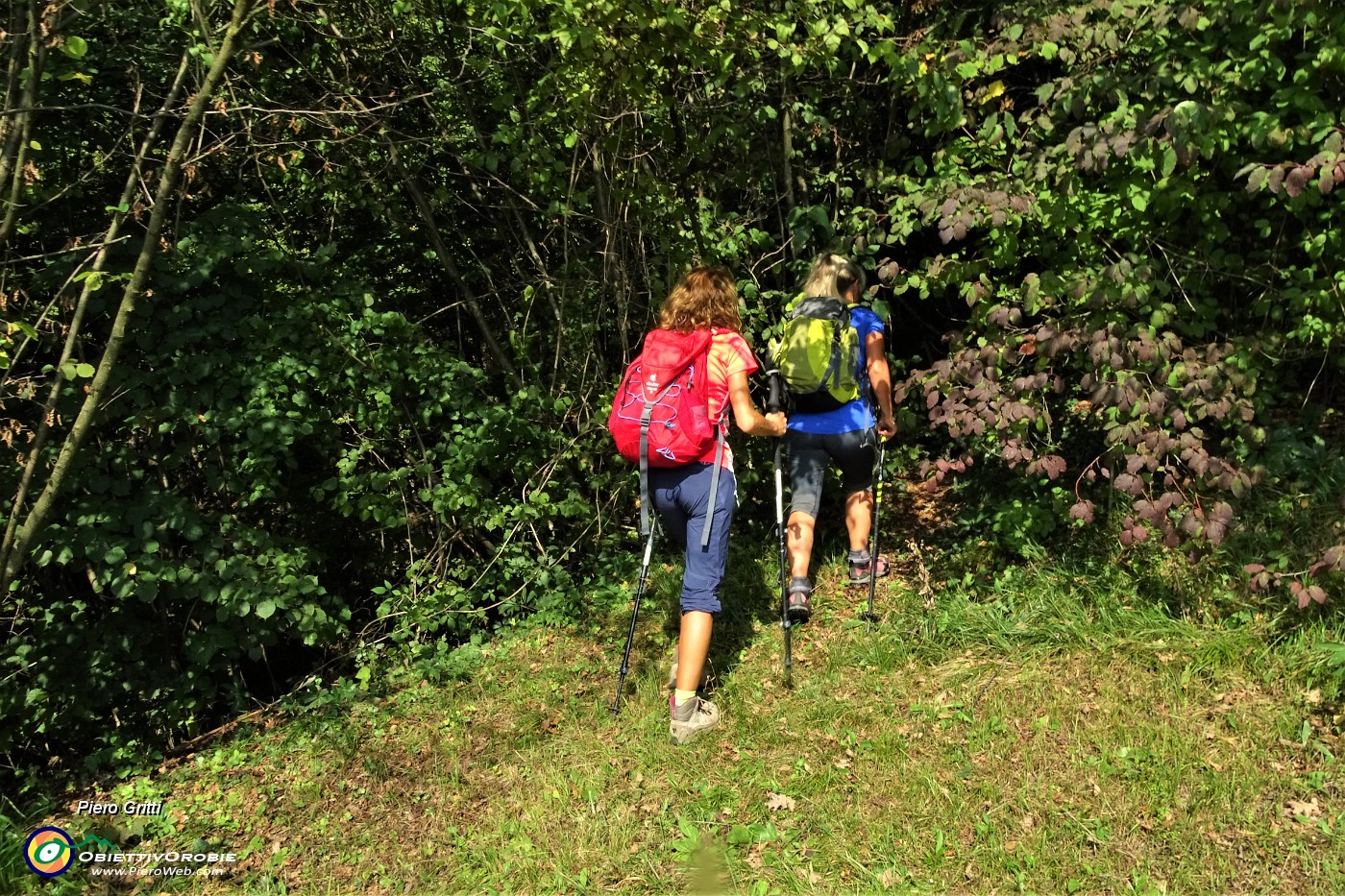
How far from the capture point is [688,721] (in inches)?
158

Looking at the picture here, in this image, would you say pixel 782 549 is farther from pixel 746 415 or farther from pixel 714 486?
pixel 746 415

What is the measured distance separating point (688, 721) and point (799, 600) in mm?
1026

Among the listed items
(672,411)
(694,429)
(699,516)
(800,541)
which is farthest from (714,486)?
(800,541)

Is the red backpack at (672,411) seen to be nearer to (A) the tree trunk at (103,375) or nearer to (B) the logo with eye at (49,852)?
(A) the tree trunk at (103,375)

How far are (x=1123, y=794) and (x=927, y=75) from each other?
3.11 meters

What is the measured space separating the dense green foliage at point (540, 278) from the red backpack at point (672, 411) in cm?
114

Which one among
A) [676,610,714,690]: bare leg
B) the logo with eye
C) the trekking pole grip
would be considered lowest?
the logo with eye

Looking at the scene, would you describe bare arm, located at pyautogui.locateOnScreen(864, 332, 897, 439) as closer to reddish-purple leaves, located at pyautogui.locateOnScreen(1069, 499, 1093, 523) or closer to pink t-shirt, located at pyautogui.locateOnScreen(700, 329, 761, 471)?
pink t-shirt, located at pyautogui.locateOnScreen(700, 329, 761, 471)

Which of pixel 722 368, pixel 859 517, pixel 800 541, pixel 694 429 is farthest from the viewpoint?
pixel 859 517

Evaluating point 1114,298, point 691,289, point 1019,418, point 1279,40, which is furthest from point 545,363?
point 1279,40

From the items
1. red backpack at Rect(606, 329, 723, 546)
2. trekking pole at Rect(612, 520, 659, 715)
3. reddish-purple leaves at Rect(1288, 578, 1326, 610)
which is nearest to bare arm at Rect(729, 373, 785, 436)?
red backpack at Rect(606, 329, 723, 546)

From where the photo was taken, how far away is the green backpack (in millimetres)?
4562

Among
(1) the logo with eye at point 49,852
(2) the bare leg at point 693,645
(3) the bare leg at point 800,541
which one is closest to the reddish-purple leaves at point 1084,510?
(3) the bare leg at point 800,541

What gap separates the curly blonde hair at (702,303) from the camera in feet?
13.2
